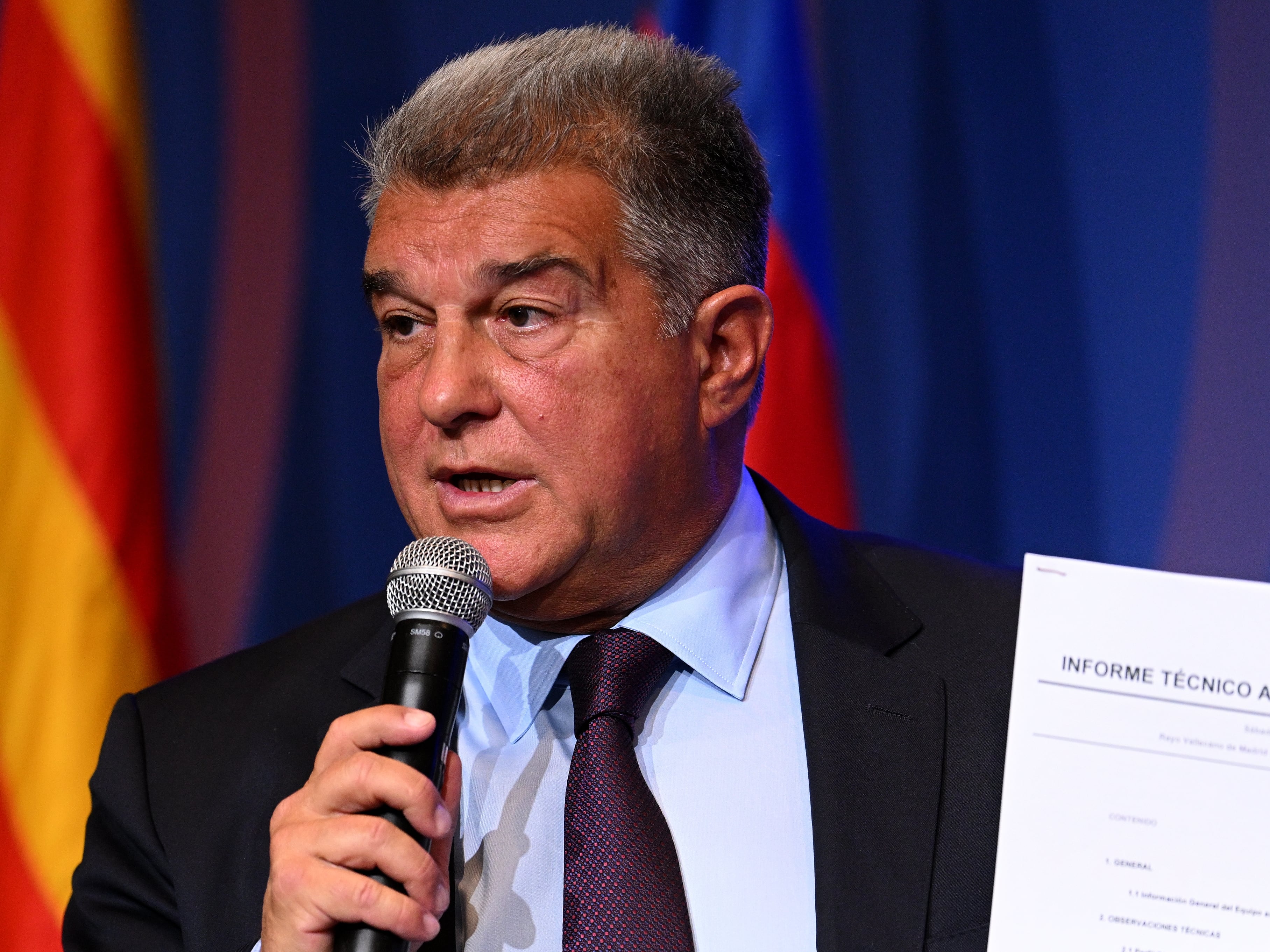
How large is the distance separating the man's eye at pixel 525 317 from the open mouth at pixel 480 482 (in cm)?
19

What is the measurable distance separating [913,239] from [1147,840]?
1.61 metres

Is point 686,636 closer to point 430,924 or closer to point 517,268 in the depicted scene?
point 517,268

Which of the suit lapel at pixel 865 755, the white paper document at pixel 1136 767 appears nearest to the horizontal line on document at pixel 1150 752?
the white paper document at pixel 1136 767

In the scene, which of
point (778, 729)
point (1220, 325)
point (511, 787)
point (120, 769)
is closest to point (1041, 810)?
point (778, 729)

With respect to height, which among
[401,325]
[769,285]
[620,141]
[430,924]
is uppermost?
[769,285]

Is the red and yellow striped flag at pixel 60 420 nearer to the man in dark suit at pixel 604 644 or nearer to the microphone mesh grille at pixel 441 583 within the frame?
the man in dark suit at pixel 604 644

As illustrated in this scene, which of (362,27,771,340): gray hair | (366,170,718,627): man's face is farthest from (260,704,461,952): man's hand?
(362,27,771,340): gray hair

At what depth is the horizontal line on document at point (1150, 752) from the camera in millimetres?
1166

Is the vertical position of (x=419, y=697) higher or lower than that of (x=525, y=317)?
lower

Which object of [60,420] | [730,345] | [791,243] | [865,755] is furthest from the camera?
[791,243]

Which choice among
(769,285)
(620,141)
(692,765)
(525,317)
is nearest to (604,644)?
(692,765)

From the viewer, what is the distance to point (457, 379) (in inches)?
58.1

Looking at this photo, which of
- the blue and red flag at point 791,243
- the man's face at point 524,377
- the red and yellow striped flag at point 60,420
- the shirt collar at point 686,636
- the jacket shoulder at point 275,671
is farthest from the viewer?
the blue and red flag at point 791,243

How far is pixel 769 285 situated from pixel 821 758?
118 cm
